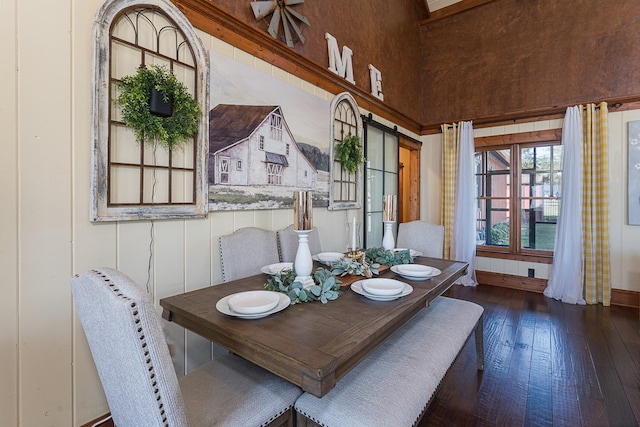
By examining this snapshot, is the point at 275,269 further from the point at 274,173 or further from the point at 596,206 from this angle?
the point at 596,206

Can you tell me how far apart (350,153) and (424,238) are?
112 centimetres

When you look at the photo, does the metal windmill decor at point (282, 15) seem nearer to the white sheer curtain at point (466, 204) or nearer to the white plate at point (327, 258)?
the white plate at point (327, 258)

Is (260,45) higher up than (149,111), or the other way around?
(260,45)

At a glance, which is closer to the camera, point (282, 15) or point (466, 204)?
point (282, 15)

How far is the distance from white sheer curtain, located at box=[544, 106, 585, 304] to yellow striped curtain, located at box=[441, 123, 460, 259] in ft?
4.06

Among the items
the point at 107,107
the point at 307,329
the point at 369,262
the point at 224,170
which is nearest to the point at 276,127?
the point at 224,170

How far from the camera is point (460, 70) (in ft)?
14.3

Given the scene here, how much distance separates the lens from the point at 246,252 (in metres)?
1.87

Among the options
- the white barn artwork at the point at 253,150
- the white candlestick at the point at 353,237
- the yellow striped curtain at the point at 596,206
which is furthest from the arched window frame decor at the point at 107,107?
the yellow striped curtain at the point at 596,206

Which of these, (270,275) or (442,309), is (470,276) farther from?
(270,275)

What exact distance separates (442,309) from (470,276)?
2723 millimetres

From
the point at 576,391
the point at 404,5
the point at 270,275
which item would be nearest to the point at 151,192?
the point at 270,275

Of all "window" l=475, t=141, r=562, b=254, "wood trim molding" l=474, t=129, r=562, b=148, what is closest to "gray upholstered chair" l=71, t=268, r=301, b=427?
"window" l=475, t=141, r=562, b=254

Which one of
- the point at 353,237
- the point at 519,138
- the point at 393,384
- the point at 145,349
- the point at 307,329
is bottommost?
the point at 393,384
